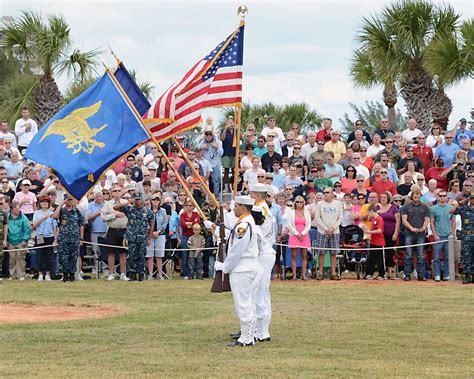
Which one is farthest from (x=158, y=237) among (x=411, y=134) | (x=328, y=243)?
(x=411, y=134)

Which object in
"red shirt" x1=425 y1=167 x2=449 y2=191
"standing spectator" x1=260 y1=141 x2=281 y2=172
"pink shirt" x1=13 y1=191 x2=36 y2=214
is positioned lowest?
"pink shirt" x1=13 y1=191 x2=36 y2=214

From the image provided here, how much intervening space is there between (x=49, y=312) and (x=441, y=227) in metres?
8.94

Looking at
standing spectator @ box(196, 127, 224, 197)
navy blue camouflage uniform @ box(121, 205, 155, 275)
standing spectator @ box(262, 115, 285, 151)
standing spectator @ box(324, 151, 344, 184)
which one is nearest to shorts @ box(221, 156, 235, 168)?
standing spectator @ box(196, 127, 224, 197)

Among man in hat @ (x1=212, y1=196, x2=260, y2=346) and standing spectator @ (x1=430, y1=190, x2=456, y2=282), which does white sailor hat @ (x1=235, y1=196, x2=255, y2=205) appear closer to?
man in hat @ (x1=212, y1=196, x2=260, y2=346)

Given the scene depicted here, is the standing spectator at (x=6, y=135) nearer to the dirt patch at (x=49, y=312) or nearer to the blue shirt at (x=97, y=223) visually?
the blue shirt at (x=97, y=223)

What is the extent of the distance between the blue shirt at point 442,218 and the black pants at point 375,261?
51.1 inches

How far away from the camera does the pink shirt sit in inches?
949

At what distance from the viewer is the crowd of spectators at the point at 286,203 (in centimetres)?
2353

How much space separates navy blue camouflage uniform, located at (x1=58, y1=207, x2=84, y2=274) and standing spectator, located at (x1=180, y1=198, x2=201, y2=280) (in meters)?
2.26

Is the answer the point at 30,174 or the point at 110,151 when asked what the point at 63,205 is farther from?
the point at 110,151

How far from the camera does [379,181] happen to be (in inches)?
975

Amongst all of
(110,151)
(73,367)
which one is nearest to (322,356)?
(73,367)

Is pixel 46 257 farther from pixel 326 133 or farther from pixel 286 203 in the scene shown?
pixel 326 133

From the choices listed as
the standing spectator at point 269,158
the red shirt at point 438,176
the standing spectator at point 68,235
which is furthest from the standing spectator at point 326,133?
the standing spectator at point 68,235
